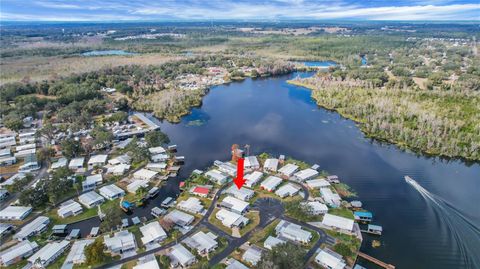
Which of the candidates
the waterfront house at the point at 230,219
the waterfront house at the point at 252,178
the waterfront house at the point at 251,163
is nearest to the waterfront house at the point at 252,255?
the waterfront house at the point at 230,219

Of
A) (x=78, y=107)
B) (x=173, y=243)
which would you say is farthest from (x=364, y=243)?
(x=78, y=107)

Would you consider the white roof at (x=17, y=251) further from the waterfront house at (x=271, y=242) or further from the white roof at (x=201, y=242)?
the waterfront house at (x=271, y=242)

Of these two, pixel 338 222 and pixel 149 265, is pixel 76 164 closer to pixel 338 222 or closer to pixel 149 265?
pixel 149 265

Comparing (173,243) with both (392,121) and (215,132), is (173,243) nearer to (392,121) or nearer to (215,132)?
(215,132)

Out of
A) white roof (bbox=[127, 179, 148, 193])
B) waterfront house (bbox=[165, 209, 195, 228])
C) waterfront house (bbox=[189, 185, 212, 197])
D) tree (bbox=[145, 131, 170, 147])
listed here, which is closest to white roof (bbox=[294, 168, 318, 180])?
waterfront house (bbox=[189, 185, 212, 197])

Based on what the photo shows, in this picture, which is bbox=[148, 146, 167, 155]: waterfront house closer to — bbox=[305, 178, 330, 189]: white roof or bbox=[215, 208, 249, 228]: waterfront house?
bbox=[215, 208, 249, 228]: waterfront house

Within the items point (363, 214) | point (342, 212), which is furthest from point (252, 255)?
point (363, 214)
